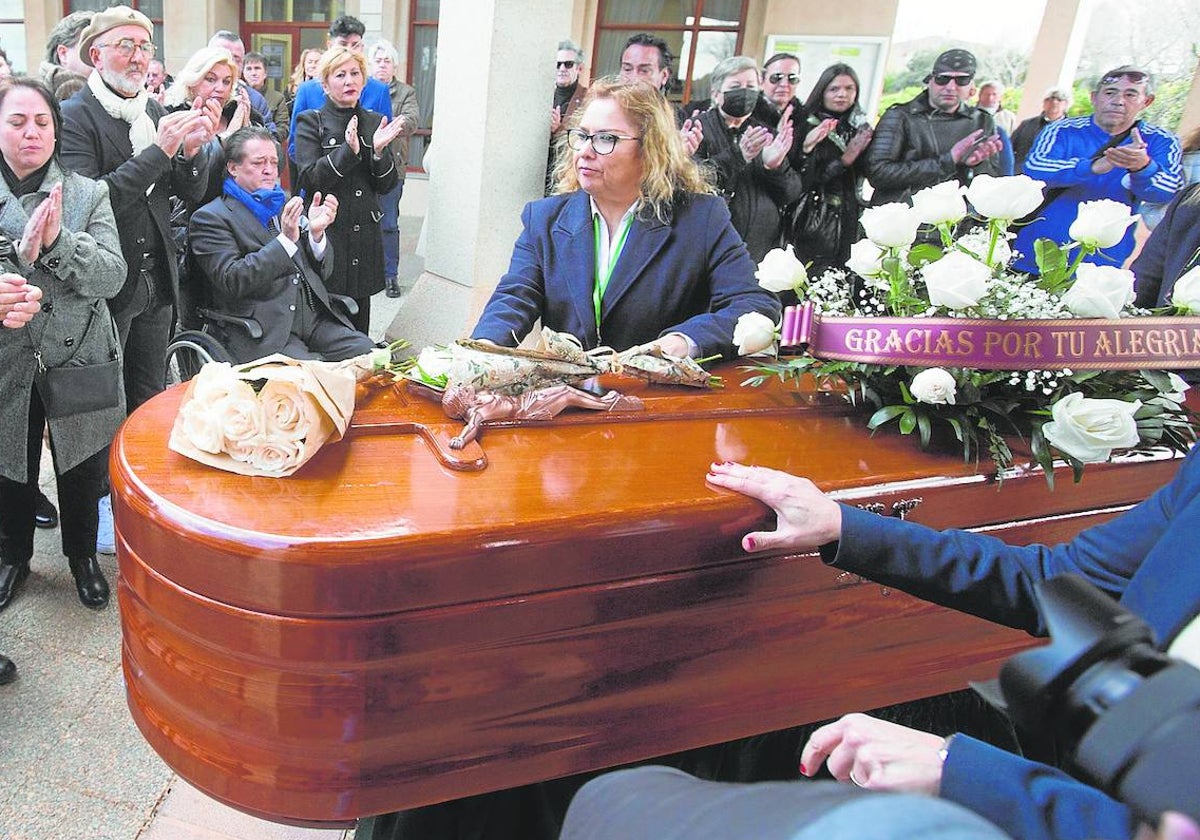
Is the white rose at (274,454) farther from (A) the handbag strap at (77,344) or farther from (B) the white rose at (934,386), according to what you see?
(A) the handbag strap at (77,344)

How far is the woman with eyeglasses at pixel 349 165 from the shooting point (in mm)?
4379

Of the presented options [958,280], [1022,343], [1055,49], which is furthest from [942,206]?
[1055,49]

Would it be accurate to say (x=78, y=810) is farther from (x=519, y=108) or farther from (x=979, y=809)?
Result: (x=519, y=108)

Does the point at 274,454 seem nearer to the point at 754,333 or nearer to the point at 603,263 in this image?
the point at 754,333

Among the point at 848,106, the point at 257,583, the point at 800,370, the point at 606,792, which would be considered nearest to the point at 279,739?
the point at 257,583

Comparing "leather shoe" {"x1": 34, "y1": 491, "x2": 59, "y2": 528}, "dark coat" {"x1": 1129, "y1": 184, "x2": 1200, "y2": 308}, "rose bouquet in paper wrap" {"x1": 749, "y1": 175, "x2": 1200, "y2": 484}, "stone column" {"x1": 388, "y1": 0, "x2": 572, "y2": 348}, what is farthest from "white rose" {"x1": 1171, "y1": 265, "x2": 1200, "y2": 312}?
"leather shoe" {"x1": 34, "y1": 491, "x2": 59, "y2": 528}

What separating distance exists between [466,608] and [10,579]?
86.3 inches

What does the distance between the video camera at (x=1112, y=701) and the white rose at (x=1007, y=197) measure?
4.16 feet

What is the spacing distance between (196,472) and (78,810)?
3.77 ft

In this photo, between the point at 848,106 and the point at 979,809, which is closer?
the point at 979,809

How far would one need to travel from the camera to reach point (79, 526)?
262cm

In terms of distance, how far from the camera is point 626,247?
7.43ft

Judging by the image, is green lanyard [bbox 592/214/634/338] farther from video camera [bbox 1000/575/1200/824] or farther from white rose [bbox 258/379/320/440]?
video camera [bbox 1000/575/1200/824]

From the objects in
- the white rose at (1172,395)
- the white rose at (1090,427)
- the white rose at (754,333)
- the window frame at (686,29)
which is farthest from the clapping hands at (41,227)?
the window frame at (686,29)
